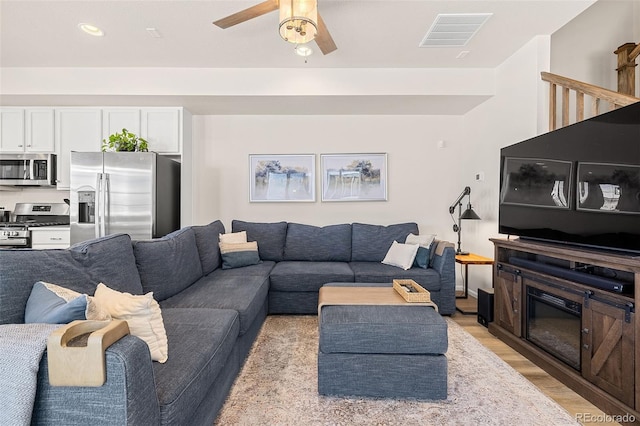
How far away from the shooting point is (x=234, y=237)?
11.7 feet

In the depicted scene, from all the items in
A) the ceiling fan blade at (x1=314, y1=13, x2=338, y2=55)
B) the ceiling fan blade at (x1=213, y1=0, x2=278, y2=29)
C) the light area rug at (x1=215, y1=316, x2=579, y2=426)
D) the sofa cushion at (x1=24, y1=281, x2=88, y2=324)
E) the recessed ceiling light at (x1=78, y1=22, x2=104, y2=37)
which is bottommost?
the light area rug at (x1=215, y1=316, x2=579, y2=426)

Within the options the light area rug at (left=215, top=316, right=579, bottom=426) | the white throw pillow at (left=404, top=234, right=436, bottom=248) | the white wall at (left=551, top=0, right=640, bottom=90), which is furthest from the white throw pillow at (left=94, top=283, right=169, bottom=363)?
the white wall at (left=551, top=0, right=640, bottom=90)

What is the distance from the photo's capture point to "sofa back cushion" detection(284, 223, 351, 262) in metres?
3.81

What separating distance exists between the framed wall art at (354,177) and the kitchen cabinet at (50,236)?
10.5 feet

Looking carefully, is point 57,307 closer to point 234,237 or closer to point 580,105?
point 234,237

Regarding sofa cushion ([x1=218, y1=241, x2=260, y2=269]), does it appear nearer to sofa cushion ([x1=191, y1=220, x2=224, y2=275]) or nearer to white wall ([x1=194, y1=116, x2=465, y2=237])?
sofa cushion ([x1=191, y1=220, x2=224, y2=275])

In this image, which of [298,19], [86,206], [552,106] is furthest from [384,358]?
[86,206]

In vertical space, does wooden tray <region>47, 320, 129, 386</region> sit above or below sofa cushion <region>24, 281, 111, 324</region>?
below

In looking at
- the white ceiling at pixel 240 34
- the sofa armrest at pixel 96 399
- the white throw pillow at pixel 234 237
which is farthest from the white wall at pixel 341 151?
the sofa armrest at pixel 96 399

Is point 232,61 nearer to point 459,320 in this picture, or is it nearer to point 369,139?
point 369,139

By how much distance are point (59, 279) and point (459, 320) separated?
3.22m

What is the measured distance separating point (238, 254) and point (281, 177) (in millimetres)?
1362

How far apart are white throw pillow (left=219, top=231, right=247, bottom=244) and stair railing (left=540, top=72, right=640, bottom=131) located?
3.27m

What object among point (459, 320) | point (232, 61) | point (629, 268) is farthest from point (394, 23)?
point (459, 320)
